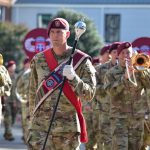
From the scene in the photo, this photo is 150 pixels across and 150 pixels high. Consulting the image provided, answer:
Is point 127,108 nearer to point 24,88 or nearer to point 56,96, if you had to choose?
point 56,96

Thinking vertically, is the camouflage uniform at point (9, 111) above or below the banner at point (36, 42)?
below

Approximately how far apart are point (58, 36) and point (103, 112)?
15.8 feet

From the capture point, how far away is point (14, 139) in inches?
760

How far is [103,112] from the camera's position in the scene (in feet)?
43.3

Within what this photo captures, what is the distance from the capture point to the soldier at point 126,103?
10.5 metres

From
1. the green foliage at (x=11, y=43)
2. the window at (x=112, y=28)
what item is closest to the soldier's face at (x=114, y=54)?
the green foliage at (x=11, y=43)

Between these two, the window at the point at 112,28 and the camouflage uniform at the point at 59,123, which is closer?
the camouflage uniform at the point at 59,123

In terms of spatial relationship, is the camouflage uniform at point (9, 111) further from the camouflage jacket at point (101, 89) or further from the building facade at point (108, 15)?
the building facade at point (108, 15)

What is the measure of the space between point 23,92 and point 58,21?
985cm

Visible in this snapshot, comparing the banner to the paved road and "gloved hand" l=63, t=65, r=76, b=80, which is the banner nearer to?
the paved road

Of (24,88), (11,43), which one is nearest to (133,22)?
(11,43)

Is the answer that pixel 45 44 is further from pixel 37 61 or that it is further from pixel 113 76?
pixel 37 61

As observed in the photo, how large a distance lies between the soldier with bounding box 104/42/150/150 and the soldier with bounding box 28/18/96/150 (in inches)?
75.3

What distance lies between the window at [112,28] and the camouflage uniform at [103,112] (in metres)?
40.1
